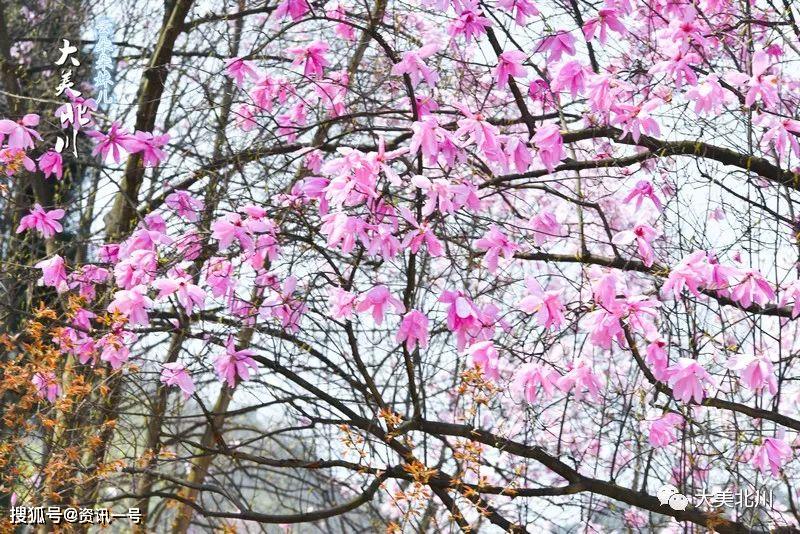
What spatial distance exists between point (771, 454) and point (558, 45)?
1.52 meters

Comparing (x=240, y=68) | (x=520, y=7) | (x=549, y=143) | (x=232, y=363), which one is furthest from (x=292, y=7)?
(x=232, y=363)

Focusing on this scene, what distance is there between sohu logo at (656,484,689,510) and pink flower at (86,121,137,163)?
8.01 feet

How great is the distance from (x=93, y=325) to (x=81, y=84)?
2.20m

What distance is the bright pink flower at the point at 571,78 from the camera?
351cm

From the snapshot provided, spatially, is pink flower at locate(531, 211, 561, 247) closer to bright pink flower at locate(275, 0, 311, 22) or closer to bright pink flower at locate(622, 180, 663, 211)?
bright pink flower at locate(622, 180, 663, 211)

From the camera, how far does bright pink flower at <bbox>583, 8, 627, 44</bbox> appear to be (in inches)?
140

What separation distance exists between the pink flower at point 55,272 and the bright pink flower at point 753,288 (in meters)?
2.45

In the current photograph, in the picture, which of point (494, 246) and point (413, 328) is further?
point (494, 246)

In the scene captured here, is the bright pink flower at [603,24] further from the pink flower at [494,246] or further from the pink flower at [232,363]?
the pink flower at [232,363]

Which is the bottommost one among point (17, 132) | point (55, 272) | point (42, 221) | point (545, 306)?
point (545, 306)

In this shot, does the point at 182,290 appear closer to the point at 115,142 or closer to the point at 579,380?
the point at 115,142

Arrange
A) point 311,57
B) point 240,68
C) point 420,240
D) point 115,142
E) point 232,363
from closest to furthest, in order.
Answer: point 420,240
point 232,363
point 311,57
point 240,68
point 115,142

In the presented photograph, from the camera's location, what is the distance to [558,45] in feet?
11.3

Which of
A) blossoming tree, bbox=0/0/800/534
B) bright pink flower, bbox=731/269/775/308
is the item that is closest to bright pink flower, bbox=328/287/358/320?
blossoming tree, bbox=0/0/800/534
